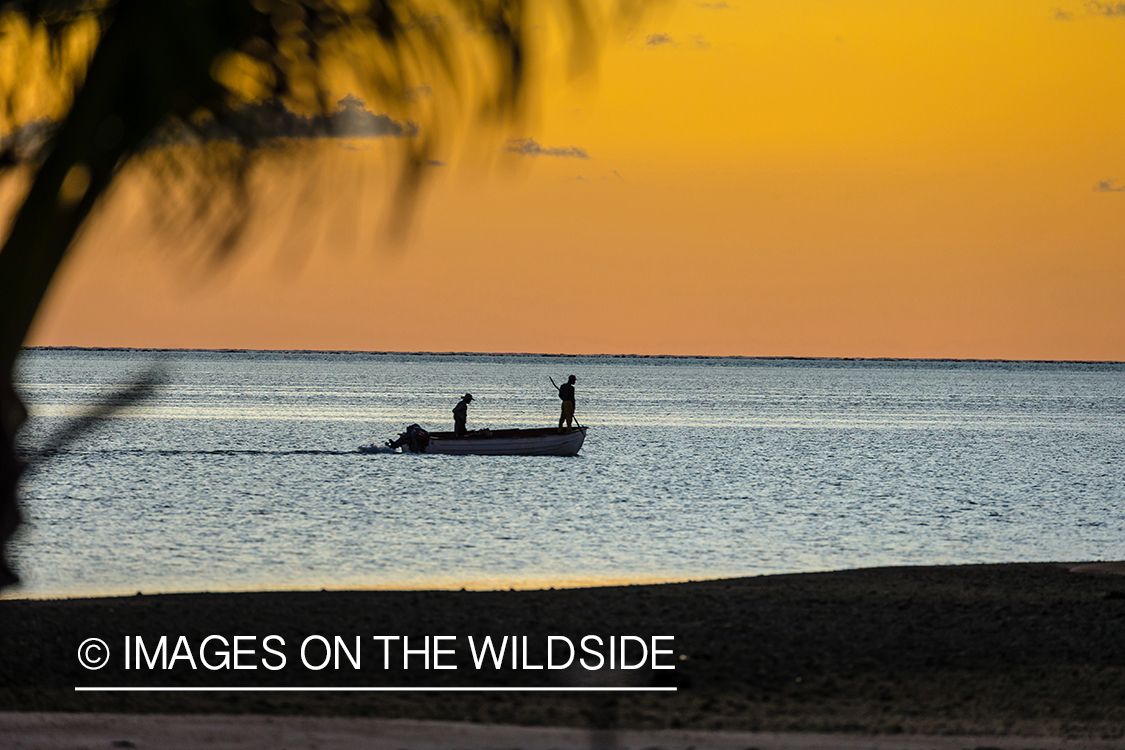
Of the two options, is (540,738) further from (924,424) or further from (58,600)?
(924,424)

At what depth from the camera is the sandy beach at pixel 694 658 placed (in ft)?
31.5

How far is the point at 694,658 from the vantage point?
1184cm

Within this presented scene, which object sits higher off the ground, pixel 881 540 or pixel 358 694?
pixel 881 540

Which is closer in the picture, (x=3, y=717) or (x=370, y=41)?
(x=370, y=41)

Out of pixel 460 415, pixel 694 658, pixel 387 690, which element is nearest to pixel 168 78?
pixel 387 690

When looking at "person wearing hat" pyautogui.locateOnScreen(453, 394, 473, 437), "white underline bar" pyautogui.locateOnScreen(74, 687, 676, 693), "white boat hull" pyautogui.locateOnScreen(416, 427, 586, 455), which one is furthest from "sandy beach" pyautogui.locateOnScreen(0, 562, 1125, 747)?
"white boat hull" pyautogui.locateOnScreen(416, 427, 586, 455)

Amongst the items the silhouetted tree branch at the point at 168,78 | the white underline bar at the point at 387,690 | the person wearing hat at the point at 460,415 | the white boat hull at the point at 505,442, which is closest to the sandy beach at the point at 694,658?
the white underline bar at the point at 387,690

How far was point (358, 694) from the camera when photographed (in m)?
10.3

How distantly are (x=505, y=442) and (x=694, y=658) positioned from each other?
34.0 m

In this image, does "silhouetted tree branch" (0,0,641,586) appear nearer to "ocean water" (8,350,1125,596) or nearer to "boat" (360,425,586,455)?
"ocean water" (8,350,1125,596)

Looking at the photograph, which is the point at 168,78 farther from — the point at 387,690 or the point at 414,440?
the point at 414,440

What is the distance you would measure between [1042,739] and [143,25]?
8621mm


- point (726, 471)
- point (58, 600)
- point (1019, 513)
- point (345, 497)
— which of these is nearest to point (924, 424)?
point (726, 471)

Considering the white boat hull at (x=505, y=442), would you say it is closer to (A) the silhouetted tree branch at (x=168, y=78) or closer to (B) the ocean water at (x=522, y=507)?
(B) the ocean water at (x=522, y=507)
